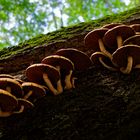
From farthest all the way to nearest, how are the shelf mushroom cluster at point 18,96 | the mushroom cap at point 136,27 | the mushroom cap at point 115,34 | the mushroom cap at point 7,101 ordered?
the mushroom cap at point 136,27 < the mushroom cap at point 115,34 < the shelf mushroom cluster at point 18,96 < the mushroom cap at point 7,101

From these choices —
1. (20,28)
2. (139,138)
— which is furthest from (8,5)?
(139,138)

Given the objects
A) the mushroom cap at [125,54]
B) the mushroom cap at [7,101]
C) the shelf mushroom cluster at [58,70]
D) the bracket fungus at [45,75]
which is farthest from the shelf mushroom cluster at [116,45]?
the mushroom cap at [7,101]

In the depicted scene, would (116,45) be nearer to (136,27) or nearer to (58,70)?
(136,27)

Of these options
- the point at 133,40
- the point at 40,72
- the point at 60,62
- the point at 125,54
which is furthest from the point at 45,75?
the point at 133,40

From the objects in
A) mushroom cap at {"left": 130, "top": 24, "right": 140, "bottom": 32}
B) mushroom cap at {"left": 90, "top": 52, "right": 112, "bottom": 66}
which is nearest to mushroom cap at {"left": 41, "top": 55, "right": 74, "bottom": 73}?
mushroom cap at {"left": 90, "top": 52, "right": 112, "bottom": 66}

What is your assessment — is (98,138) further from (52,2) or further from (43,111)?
(52,2)

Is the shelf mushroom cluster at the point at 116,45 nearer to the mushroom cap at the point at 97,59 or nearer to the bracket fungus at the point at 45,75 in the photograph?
the mushroom cap at the point at 97,59
